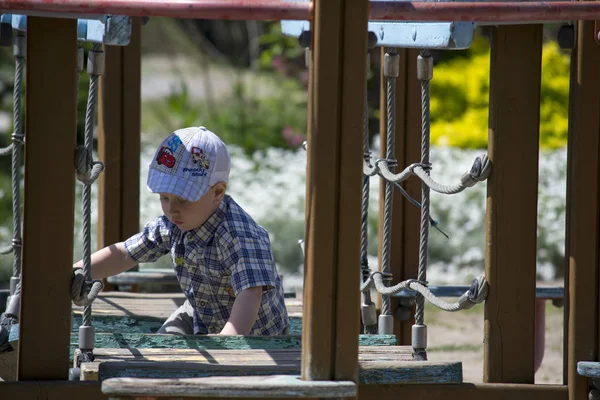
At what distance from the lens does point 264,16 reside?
2.08m

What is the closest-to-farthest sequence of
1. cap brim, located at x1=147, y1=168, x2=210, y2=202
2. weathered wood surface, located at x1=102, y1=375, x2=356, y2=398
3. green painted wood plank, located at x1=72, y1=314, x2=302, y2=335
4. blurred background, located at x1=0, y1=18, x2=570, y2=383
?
weathered wood surface, located at x1=102, y1=375, x2=356, y2=398 → cap brim, located at x1=147, y1=168, x2=210, y2=202 → green painted wood plank, located at x1=72, y1=314, x2=302, y2=335 → blurred background, located at x1=0, y1=18, x2=570, y2=383

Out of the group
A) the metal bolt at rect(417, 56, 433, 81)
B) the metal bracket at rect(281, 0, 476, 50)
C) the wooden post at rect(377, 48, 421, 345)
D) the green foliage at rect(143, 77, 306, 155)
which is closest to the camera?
the metal bracket at rect(281, 0, 476, 50)

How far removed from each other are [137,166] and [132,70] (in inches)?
16.8

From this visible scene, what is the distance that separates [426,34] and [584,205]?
26.5 inches

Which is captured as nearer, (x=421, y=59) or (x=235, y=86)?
(x=421, y=59)

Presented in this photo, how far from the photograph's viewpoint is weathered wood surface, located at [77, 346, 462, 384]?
86.2 inches

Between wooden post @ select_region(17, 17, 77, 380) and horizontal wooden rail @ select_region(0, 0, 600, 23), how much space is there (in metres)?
0.10

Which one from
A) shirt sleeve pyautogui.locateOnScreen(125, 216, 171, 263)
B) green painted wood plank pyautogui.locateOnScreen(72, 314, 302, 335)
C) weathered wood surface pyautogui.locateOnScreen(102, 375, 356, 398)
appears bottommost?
green painted wood plank pyautogui.locateOnScreen(72, 314, 302, 335)

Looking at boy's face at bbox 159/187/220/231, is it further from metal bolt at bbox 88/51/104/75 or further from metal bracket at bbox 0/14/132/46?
metal bracket at bbox 0/14/132/46

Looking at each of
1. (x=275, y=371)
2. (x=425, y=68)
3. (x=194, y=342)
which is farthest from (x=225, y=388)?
(x=425, y=68)

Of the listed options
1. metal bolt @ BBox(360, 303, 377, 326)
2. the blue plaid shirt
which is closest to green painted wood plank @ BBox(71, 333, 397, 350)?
the blue plaid shirt

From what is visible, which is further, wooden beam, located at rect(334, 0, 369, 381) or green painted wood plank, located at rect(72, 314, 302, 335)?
green painted wood plank, located at rect(72, 314, 302, 335)

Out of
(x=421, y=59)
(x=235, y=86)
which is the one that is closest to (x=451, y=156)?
(x=235, y=86)

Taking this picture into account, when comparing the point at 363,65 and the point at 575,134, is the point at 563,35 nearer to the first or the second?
the point at 575,134
